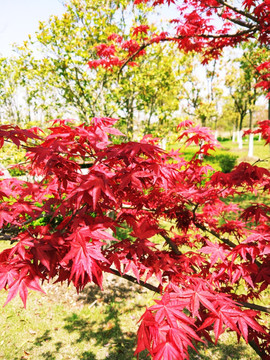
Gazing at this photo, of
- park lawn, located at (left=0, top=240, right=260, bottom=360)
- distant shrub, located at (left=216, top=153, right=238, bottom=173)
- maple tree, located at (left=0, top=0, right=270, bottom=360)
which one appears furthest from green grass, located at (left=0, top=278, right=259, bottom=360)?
distant shrub, located at (left=216, top=153, right=238, bottom=173)

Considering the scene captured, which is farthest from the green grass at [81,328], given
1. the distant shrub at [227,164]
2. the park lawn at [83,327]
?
the distant shrub at [227,164]

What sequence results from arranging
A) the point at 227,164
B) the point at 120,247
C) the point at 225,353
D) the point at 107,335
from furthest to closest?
the point at 227,164, the point at 107,335, the point at 225,353, the point at 120,247

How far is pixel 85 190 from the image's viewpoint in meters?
1.39

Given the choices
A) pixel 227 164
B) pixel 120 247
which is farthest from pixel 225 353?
pixel 227 164

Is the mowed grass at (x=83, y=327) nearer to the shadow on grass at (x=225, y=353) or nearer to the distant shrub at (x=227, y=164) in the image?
the shadow on grass at (x=225, y=353)

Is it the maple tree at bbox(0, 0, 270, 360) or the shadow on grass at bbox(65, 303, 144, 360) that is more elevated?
the maple tree at bbox(0, 0, 270, 360)

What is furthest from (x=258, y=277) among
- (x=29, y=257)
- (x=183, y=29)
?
(x=183, y=29)

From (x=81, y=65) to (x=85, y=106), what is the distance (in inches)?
41.5

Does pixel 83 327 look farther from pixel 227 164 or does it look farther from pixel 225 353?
pixel 227 164

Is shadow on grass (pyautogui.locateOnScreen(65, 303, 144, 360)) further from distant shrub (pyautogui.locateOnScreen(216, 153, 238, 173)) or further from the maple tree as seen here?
distant shrub (pyautogui.locateOnScreen(216, 153, 238, 173))

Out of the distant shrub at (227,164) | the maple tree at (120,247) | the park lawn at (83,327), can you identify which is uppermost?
the maple tree at (120,247)

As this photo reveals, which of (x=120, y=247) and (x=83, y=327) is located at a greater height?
(x=120, y=247)

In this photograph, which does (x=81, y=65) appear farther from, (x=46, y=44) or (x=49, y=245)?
(x=49, y=245)

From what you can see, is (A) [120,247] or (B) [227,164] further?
(B) [227,164]
